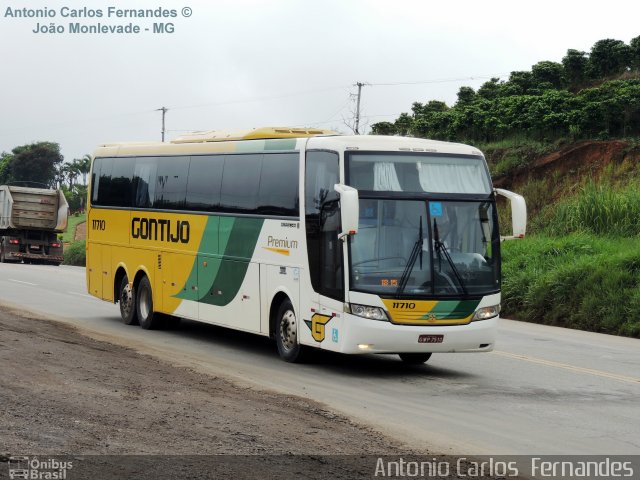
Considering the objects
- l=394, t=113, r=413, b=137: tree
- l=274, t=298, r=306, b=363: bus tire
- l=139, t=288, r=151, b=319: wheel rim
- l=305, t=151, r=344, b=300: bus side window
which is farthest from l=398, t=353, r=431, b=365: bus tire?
l=394, t=113, r=413, b=137: tree

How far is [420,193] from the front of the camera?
562 inches

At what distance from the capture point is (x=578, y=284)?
24031 mm

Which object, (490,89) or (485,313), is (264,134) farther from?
(490,89)

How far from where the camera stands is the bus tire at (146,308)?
779 inches

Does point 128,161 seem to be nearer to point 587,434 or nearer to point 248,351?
point 248,351

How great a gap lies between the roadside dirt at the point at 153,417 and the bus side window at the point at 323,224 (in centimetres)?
214

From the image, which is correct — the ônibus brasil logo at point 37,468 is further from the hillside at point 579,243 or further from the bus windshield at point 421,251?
the hillside at point 579,243

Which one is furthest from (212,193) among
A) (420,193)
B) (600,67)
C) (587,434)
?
(600,67)

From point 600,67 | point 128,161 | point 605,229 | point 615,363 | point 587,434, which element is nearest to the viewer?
point 587,434

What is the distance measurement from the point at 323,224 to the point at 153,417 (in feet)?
17.5

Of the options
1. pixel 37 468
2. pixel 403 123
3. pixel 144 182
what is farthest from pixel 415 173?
pixel 403 123

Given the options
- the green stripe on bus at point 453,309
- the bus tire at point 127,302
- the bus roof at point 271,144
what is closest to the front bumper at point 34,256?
the bus roof at point 271,144

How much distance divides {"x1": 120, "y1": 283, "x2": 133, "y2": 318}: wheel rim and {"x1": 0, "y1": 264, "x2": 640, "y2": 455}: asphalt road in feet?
1.02

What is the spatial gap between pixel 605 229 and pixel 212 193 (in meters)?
16.1
